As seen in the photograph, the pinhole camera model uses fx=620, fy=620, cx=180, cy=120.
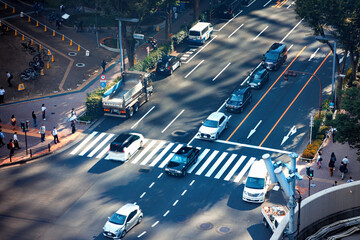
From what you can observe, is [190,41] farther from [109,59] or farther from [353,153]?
[353,153]

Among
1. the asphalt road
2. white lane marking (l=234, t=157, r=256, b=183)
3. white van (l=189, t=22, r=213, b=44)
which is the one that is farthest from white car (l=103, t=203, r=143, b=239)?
white van (l=189, t=22, r=213, b=44)

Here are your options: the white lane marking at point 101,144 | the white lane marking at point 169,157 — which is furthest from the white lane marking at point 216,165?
the white lane marking at point 101,144

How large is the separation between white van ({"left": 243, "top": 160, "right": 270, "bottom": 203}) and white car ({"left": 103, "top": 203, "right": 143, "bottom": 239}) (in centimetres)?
875

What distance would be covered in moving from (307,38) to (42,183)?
41.5 metres

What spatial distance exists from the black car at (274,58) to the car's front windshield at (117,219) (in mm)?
31560

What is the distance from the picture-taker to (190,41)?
77.1m

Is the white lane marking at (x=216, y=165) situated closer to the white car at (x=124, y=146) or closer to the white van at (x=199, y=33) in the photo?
the white car at (x=124, y=146)

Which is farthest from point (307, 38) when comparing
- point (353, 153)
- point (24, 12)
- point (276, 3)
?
point (24, 12)

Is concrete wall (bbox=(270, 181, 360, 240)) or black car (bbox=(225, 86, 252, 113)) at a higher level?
concrete wall (bbox=(270, 181, 360, 240))

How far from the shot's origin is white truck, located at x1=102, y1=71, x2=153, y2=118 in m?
60.9

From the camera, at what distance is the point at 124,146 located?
5453 cm

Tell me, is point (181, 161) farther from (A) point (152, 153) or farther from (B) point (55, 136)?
(B) point (55, 136)

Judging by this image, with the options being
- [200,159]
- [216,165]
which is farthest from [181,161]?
[216,165]

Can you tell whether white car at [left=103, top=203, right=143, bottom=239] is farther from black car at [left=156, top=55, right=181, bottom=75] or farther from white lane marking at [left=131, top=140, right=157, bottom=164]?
black car at [left=156, top=55, right=181, bottom=75]
